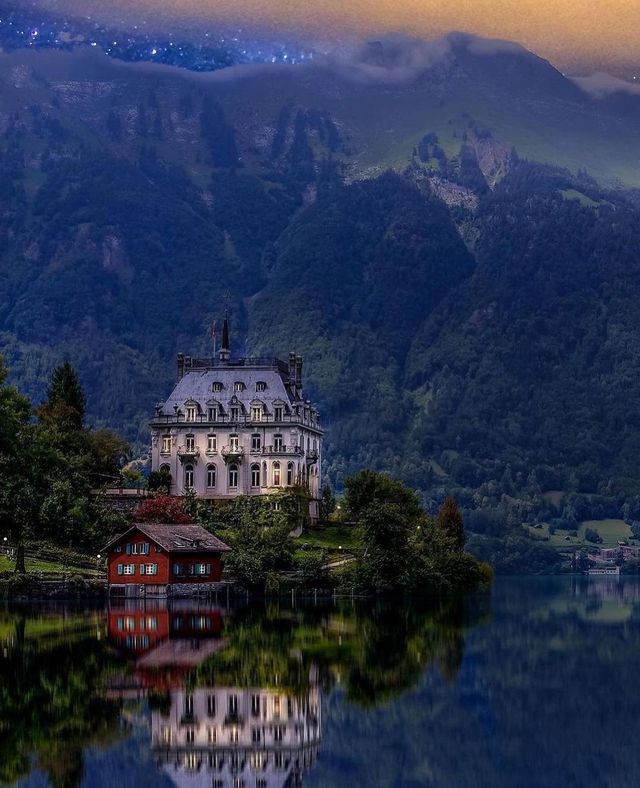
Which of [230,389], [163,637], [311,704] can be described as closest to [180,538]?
[230,389]

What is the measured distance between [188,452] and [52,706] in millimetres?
103177

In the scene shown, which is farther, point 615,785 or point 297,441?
point 297,441

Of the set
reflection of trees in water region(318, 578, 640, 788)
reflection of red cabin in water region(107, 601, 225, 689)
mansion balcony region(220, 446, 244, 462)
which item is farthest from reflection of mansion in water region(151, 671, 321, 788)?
mansion balcony region(220, 446, 244, 462)

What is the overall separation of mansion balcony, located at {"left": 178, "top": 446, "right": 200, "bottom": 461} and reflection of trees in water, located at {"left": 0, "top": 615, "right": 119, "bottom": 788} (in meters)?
77.1

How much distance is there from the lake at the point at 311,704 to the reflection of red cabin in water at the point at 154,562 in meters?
24.6

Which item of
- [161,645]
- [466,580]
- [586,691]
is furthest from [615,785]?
[466,580]

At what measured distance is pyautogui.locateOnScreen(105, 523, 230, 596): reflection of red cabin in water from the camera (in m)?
Result: 126

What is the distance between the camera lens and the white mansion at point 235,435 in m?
162

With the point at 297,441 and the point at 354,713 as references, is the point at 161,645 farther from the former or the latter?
the point at 297,441

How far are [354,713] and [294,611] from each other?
5042cm

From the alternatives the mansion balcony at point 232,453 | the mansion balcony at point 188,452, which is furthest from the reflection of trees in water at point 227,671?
the mansion balcony at point 188,452

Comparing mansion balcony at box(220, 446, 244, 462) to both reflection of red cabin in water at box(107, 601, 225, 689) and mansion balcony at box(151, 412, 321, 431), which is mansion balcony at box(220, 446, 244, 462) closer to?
mansion balcony at box(151, 412, 321, 431)

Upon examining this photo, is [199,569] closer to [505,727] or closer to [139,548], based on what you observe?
[139,548]

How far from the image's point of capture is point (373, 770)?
52.4 m
